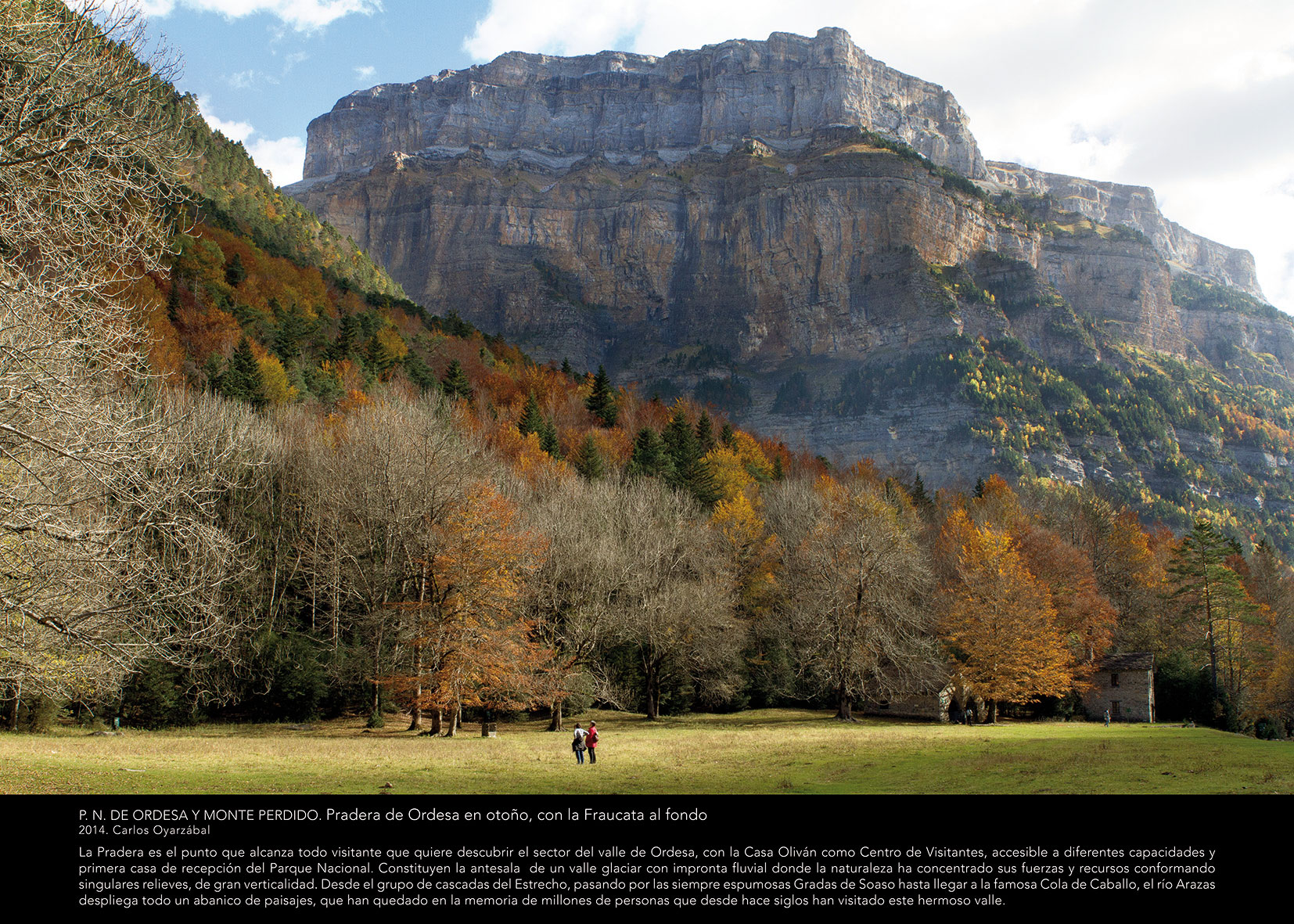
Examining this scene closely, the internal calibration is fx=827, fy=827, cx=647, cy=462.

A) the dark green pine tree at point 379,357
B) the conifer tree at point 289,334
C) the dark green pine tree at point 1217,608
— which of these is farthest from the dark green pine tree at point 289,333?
the dark green pine tree at point 1217,608

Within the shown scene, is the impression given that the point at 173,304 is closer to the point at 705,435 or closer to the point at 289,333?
the point at 289,333

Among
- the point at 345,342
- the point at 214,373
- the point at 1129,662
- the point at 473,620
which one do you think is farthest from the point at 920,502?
the point at 214,373

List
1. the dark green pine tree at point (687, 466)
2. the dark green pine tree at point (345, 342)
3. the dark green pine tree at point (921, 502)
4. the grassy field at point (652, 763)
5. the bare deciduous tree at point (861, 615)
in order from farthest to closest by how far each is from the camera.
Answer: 1. the dark green pine tree at point (921, 502)
2. the dark green pine tree at point (345, 342)
3. the dark green pine tree at point (687, 466)
4. the bare deciduous tree at point (861, 615)
5. the grassy field at point (652, 763)

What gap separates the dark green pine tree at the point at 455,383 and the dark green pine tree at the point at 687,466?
18660 mm

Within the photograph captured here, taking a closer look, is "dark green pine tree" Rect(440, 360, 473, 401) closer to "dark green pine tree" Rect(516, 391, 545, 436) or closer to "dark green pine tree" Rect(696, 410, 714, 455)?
"dark green pine tree" Rect(516, 391, 545, 436)

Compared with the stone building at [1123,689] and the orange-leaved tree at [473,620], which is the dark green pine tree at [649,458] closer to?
the orange-leaved tree at [473,620]

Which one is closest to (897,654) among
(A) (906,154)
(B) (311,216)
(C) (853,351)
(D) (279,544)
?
(D) (279,544)

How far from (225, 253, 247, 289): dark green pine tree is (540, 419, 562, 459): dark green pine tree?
101 feet

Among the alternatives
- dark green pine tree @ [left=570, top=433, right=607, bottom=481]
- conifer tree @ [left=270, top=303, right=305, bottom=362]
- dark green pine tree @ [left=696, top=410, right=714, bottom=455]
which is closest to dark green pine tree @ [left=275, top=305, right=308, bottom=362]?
conifer tree @ [left=270, top=303, right=305, bottom=362]

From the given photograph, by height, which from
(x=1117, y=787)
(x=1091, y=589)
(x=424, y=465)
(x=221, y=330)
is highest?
(x=221, y=330)

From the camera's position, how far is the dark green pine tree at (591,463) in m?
59.7
